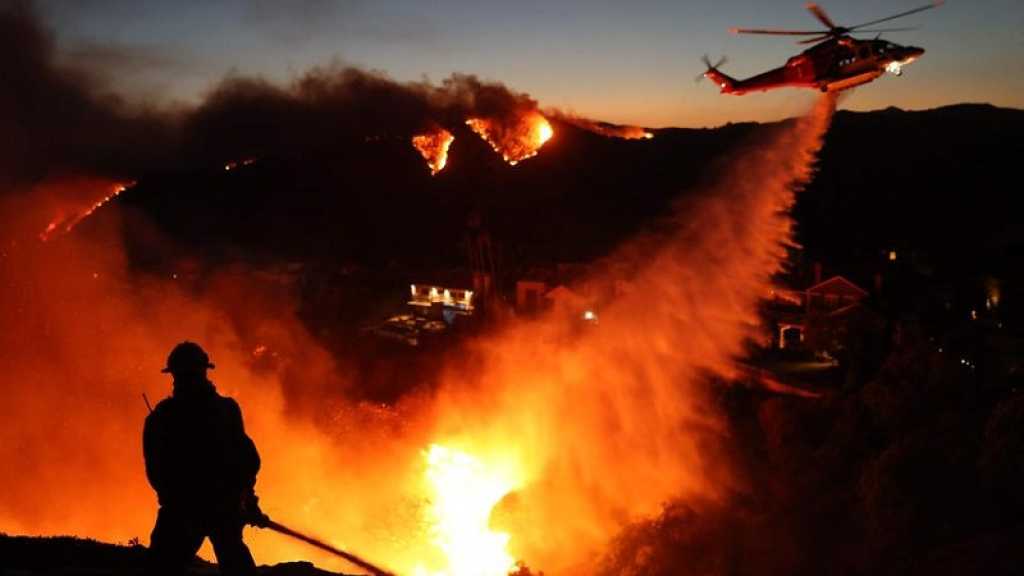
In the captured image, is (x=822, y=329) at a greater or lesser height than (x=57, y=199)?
lesser

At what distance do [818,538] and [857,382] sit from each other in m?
5.64

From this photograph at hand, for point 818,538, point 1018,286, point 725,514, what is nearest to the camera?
point 818,538

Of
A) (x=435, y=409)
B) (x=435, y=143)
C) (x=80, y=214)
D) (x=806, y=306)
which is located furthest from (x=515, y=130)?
(x=806, y=306)

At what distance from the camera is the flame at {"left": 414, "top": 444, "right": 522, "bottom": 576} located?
22406 mm

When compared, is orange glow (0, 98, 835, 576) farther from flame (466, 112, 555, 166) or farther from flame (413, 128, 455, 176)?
flame (413, 128, 455, 176)

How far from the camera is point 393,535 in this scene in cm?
2433

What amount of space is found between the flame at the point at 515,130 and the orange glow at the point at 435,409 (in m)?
8.41

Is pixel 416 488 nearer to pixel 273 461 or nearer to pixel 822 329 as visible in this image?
pixel 273 461

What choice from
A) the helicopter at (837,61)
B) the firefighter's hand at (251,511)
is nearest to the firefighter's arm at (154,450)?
the firefighter's hand at (251,511)

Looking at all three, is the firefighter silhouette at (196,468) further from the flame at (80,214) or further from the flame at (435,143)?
the flame at (80,214)

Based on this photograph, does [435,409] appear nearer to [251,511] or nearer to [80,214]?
[80,214]

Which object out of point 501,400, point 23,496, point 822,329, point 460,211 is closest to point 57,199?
point 23,496

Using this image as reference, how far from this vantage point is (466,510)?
2525cm

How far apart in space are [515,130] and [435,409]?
14976 mm
